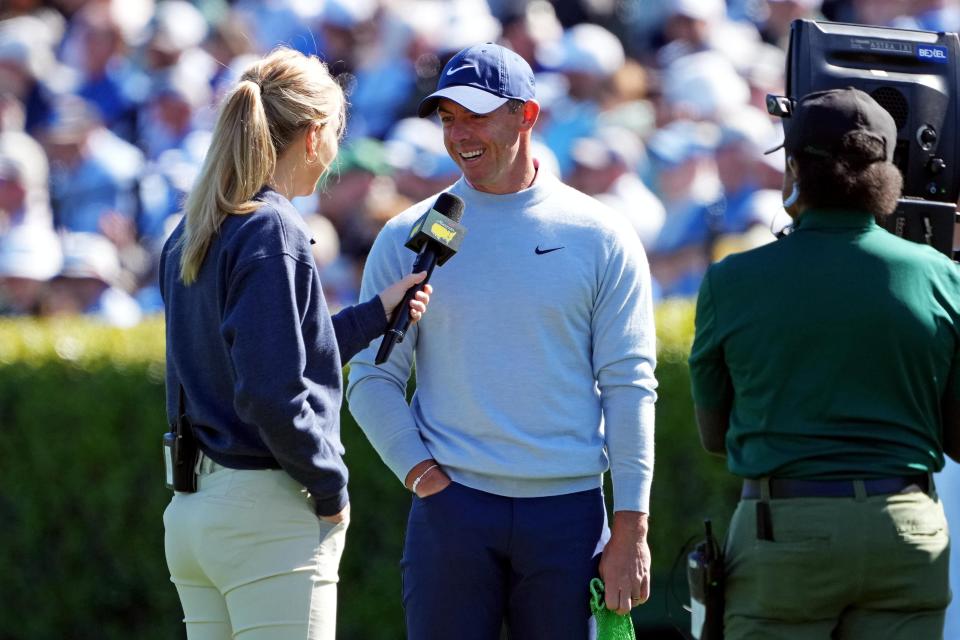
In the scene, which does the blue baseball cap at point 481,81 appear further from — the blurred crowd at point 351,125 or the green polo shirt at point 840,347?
the blurred crowd at point 351,125

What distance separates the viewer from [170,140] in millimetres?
8023

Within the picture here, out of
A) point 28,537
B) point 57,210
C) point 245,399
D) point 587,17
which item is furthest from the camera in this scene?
point 587,17

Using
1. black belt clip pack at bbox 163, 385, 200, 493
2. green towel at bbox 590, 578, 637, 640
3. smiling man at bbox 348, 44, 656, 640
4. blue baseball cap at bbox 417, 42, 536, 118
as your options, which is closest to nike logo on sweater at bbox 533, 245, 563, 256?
smiling man at bbox 348, 44, 656, 640

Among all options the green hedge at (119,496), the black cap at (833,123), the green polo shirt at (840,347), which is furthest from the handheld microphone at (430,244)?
the green hedge at (119,496)

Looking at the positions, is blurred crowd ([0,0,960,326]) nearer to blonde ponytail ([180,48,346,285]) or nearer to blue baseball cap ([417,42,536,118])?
blue baseball cap ([417,42,536,118])

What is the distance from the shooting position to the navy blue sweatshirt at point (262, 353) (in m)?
3.03

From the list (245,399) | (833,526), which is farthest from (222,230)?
(833,526)

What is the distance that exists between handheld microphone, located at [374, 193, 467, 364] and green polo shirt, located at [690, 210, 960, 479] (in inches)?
25.5

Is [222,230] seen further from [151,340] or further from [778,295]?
[151,340]

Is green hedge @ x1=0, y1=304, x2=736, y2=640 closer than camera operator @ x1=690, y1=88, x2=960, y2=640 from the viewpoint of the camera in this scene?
No

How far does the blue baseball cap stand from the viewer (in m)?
3.57

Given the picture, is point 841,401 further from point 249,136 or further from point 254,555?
point 249,136

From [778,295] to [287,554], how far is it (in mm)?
1171

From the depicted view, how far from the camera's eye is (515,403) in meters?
3.52
